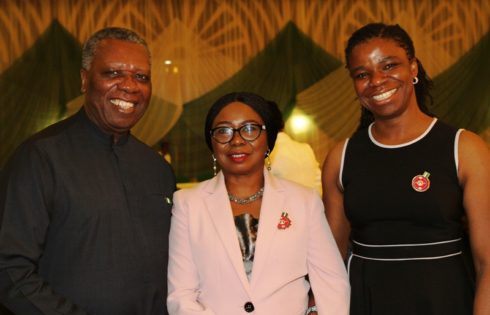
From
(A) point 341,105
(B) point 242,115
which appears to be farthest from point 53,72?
(B) point 242,115

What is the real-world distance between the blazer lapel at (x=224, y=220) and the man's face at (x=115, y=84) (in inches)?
18.0

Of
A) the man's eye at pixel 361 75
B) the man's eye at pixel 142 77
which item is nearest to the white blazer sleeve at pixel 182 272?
the man's eye at pixel 142 77

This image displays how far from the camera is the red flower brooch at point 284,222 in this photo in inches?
87.4

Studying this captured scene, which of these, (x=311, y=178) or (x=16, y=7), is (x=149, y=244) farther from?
(x=16, y=7)

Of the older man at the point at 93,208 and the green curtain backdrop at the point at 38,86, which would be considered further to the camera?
the green curtain backdrop at the point at 38,86

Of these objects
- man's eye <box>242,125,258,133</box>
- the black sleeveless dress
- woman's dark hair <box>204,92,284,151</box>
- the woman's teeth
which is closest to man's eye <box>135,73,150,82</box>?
the woman's teeth

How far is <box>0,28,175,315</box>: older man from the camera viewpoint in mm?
1932

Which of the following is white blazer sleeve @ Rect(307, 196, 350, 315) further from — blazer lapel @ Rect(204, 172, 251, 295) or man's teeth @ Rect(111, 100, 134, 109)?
man's teeth @ Rect(111, 100, 134, 109)

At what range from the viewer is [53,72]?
900cm

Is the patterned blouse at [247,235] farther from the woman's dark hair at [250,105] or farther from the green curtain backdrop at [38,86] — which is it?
the green curtain backdrop at [38,86]

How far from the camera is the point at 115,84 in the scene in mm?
2252

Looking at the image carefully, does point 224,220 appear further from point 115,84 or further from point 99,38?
point 99,38

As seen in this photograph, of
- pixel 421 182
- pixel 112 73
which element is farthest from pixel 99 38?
pixel 421 182

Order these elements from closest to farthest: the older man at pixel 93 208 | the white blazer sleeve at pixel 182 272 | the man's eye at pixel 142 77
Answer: the older man at pixel 93 208, the white blazer sleeve at pixel 182 272, the man's eye at pixel 142 77
